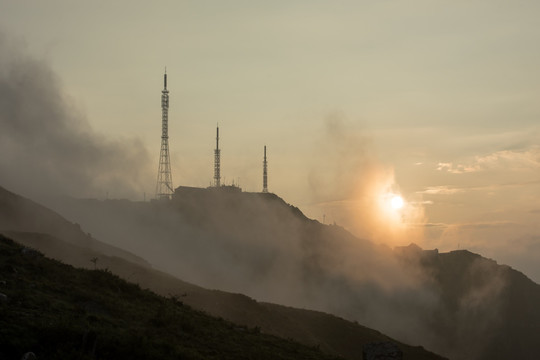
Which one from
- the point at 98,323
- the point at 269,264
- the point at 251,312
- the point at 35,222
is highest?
the point at 269,264

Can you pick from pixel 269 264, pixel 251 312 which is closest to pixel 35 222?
pixel 251 312

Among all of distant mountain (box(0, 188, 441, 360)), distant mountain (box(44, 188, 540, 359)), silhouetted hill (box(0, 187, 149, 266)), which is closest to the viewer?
distant mountain (box(0, 188, 441, 360))

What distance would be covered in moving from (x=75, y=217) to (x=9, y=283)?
11969 cm

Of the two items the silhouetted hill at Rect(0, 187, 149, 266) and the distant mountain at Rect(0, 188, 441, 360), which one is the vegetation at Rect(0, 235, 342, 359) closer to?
the distant mountain at Rect(0, 188, 441, 360)

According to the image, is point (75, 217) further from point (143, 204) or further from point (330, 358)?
point (330, 358)

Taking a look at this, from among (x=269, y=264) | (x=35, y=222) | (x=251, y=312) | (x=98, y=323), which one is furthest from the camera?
(x=269, y=264)

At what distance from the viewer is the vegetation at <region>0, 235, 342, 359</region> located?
25.8m

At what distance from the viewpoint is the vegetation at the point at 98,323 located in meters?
25.8

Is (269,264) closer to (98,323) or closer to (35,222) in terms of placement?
(35,222)

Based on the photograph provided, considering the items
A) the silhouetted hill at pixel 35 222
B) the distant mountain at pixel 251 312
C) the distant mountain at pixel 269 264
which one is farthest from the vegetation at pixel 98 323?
the distant mountain at pixel 269 264

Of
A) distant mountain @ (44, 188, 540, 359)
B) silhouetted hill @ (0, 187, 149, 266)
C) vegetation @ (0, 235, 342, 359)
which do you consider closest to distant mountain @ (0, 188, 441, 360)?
vegetation @ (0, 235, 342, 359)

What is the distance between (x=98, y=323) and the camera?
29703 mm

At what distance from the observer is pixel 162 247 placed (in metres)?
154

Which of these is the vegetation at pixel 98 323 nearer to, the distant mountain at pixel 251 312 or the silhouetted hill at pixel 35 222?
the distant mountain at pixel 251 312
